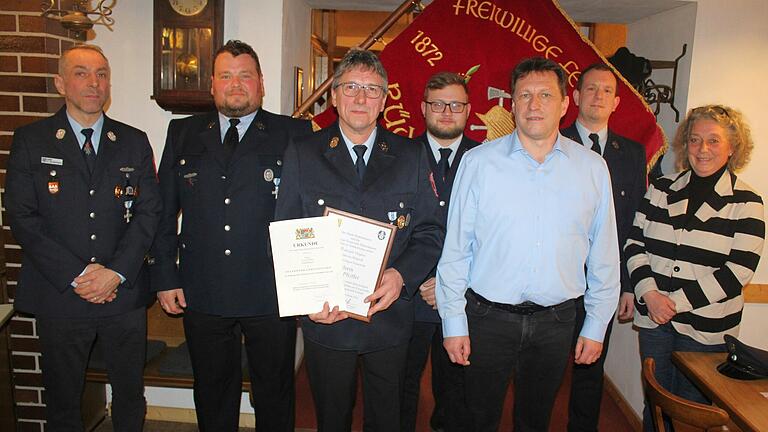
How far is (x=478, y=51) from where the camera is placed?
3311 millimetres

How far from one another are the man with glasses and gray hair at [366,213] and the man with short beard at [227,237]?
345mm

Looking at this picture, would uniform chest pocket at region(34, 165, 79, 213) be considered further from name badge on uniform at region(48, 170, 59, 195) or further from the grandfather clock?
the grandfather clock

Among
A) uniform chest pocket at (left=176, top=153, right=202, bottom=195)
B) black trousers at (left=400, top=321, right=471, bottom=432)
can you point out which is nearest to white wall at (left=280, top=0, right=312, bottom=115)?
uniform chest pocket at (left=176, top=153, right=202, bottom=195)

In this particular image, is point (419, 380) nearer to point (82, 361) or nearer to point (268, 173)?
point (268, 173)

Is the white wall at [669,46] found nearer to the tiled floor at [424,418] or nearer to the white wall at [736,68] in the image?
the white wall at [736,68]

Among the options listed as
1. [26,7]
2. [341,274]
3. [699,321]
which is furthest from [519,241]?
[26,7]

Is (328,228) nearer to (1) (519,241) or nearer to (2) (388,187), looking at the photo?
(2) (388,187)

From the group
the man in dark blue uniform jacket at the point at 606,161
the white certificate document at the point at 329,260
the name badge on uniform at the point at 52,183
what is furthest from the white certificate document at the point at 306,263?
the man in dark blue uniform jacket at the point at 606,161

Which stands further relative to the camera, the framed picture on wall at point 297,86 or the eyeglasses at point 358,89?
the framed picture on wall at point 297,86

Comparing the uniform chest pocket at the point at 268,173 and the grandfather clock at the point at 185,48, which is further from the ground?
the grandfather clock at the point at 185,48

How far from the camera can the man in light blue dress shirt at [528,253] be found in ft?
6.73

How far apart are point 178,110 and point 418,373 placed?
192cm

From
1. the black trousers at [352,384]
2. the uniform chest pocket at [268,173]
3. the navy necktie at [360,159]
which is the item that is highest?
the navy necktie at [360,159]

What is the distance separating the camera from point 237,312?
2.41m
